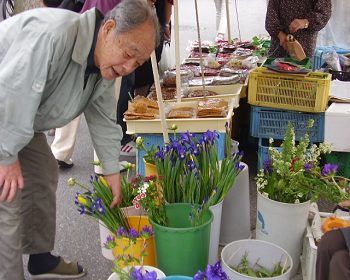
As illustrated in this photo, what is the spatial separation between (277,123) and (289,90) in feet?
0.76

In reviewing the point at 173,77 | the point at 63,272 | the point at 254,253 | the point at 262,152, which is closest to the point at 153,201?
the point at 254,253

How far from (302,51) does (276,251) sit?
195cm

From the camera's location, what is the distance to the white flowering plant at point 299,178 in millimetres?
1757

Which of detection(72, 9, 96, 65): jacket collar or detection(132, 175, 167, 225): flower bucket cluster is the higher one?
detection(72, 9, 96, 65): jacket collar

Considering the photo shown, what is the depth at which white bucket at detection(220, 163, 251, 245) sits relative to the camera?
85.8 inches

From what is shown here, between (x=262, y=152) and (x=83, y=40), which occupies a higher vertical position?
(x=83, y=40)

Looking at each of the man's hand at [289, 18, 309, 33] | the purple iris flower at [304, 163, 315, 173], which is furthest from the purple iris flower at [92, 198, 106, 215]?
the man's hand at [289, 18, 309, 33]

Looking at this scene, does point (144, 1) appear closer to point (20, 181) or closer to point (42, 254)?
point (20, 181)

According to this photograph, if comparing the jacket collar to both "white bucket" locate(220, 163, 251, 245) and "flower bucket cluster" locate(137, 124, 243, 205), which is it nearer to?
"flower bucket cluster" locate(137, 124, 243, 205)

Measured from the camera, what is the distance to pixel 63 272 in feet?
6.73

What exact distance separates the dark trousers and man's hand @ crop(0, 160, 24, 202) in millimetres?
1037

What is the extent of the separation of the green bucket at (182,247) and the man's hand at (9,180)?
0.48 meters

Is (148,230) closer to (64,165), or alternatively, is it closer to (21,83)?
(21,83)

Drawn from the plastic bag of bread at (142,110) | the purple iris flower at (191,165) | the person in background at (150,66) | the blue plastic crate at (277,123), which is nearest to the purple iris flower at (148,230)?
the purple iris flower at (191,165)
